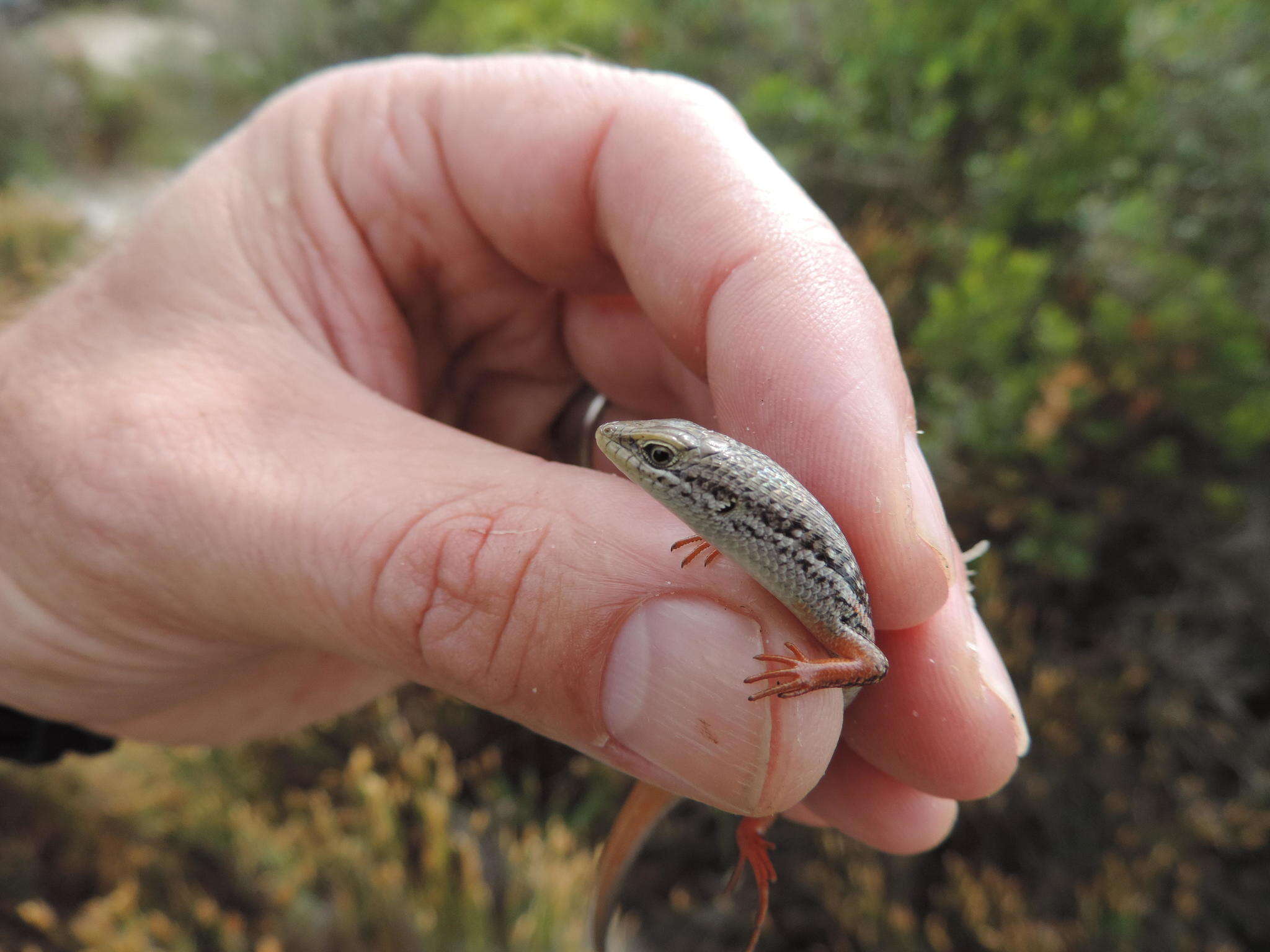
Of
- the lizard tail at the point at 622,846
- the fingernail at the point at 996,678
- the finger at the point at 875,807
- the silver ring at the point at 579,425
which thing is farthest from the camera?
the silver ring at the point at 579,425

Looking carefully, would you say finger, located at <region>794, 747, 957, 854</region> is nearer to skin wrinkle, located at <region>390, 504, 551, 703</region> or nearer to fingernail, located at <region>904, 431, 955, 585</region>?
fingernail, located at <region>904, 431, 955, 585</region>

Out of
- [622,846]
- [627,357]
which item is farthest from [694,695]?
[627,357]

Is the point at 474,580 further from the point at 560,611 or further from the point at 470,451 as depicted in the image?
the point at 470,451

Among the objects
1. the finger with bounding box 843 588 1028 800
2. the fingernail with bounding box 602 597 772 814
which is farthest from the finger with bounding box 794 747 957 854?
the fingernail with bounding box 602 597 772 814

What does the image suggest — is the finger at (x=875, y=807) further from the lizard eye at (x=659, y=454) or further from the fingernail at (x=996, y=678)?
the lizard eye at (x=659, y=454)

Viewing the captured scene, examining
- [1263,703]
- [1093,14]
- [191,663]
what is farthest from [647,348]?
[1093,14]

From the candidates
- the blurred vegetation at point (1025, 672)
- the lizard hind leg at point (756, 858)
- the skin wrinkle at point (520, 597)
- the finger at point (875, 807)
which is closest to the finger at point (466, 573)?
the skin wrinkle at point (520, 597)
